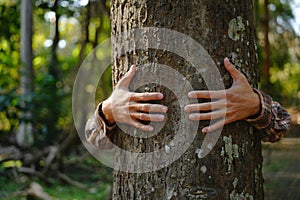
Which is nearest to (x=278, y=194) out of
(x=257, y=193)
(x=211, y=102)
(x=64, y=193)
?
(x=64, y=193)

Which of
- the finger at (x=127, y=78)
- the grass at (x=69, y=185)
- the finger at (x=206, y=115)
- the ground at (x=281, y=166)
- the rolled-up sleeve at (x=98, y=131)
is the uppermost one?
the finger at (x=127, y=78)

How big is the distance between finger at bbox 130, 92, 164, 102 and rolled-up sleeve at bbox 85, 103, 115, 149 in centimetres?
17

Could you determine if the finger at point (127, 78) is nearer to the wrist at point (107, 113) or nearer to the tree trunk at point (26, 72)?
the wrist at point (107, 113)

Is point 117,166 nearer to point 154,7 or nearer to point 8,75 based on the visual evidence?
point 154,7

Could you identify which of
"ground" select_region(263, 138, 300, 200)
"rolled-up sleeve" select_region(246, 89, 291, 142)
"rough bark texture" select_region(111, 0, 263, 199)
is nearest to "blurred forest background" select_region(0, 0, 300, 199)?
"ground" select_region(263, 138, 300, 200)

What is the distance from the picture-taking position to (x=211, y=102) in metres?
1.44

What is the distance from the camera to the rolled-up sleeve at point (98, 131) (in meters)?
1.64

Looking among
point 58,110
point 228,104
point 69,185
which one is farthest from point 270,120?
point 58,110

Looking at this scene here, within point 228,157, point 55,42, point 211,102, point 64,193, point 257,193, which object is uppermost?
point 55,42

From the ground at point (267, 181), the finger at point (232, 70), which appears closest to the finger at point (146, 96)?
the finger at point (232, 70)

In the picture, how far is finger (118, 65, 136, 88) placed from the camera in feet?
4.98

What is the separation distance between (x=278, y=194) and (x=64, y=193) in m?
1.78

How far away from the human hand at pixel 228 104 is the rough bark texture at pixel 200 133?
28 mm

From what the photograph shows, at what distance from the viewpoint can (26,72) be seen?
454 centimetres
